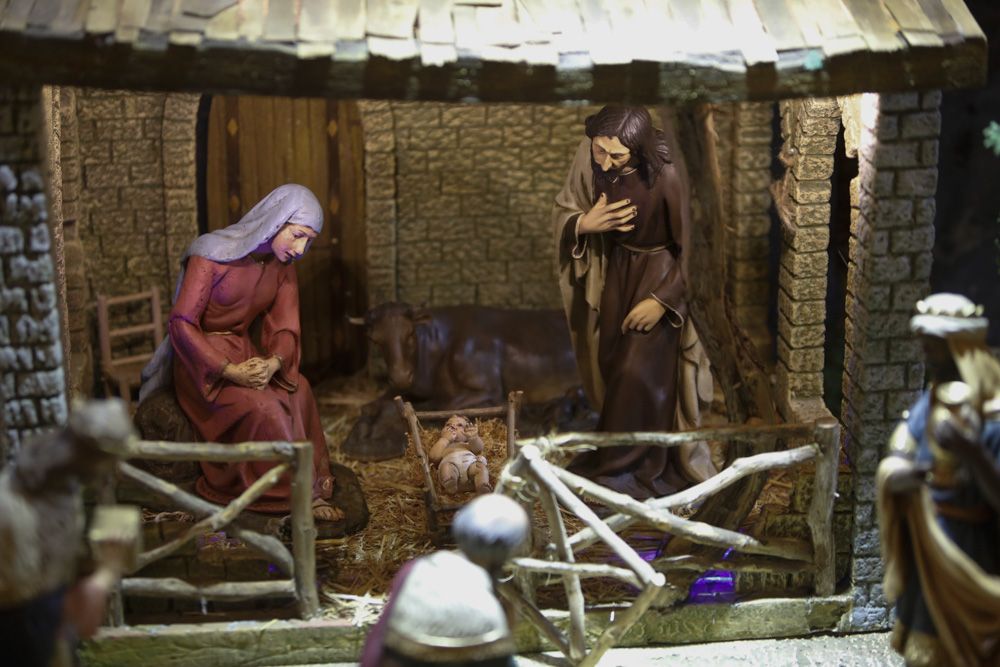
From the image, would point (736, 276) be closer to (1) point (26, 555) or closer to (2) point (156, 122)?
(2) point (156, 122)

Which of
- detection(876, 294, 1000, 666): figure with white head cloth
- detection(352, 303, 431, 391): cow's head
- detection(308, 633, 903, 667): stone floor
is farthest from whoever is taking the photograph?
detection(352, 303, 431, 391): cow's head

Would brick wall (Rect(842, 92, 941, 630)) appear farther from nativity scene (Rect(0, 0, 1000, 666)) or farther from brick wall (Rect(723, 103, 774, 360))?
brick wall (Rect(723, 103, 774, 360))

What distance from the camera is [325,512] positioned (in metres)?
8.48

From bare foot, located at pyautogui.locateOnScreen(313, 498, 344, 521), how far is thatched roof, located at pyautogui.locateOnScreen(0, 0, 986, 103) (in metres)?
2.71

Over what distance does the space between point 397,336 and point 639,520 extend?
3441 millimetres

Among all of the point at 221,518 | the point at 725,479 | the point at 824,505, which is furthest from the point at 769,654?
the point at 221,518

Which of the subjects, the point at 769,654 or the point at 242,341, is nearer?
the point at 769,654

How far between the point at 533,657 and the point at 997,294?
7.19 m

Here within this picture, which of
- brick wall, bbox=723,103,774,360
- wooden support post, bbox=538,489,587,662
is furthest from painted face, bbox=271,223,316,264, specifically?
brick wall, bbox=723,103,774,360

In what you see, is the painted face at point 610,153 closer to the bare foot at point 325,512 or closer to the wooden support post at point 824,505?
the wooden support post at point 824,505

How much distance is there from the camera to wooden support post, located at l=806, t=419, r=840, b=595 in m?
7.44

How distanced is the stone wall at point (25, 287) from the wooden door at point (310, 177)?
13.1ft

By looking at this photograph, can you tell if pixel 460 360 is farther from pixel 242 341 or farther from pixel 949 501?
pixel 949 501

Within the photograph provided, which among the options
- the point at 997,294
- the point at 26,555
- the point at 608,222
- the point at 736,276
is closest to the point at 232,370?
the point at 608,222
